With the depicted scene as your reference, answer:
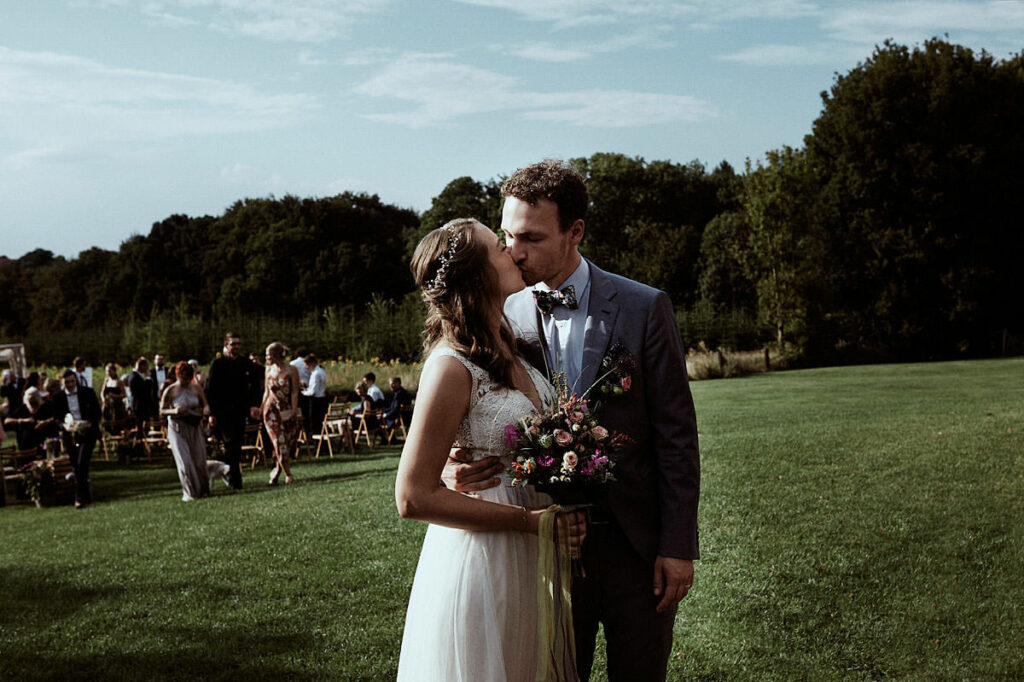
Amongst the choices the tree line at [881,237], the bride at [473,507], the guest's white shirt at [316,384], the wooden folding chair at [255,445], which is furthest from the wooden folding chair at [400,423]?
the bride at [473,507]

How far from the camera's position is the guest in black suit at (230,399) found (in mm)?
14695

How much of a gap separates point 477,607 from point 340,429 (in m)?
17.7

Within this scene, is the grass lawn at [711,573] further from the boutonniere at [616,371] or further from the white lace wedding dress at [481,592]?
the boutonniere at [616,371]

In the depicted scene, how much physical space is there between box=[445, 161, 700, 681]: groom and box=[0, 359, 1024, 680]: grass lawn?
10.1 feet

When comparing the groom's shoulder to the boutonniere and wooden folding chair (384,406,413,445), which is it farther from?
wooden folding chair (384,406,413,445)

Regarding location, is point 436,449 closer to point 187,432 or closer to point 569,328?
point 569,328

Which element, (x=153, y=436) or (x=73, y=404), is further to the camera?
(x=153, y=436)

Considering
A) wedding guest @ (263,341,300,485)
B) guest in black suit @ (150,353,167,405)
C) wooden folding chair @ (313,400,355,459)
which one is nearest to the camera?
wedding guest @ (263,341,300,485)

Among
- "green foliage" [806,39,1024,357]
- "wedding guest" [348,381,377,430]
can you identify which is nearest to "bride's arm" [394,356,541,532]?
"wedding guest" [348,381,377,430]

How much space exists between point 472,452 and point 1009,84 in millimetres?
45261

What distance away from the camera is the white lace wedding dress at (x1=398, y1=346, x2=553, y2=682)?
2842mm

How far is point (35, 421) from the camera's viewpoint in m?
15.9

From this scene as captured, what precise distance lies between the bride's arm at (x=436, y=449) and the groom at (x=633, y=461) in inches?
8.5

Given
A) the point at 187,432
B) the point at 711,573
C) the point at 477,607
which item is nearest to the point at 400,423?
the point at 187,432
